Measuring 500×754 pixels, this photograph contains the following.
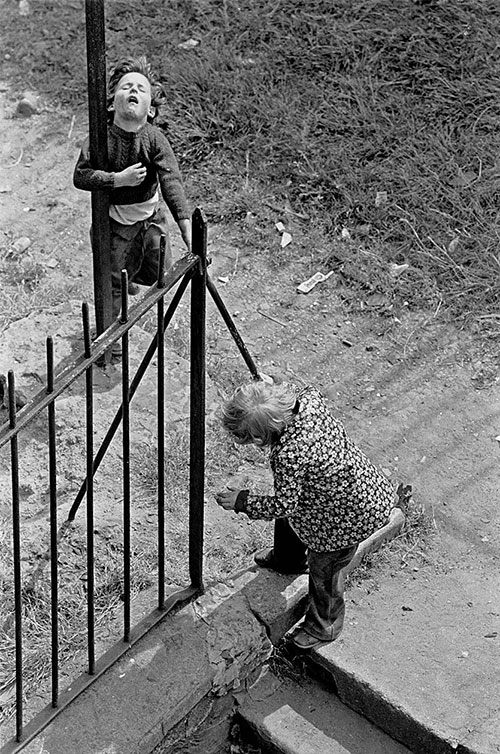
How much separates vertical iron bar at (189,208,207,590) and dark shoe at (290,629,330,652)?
0.37m

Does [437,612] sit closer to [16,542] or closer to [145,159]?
[16,542]

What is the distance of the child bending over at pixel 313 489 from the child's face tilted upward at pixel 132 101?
1.64 m

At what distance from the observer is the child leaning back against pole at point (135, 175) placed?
4.59 metres

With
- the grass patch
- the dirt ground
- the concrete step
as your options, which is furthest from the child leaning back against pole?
the concrete step

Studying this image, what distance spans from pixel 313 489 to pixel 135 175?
1752mm

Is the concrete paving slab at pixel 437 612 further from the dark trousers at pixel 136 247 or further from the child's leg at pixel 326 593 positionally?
the dark trousers at pixel 136 247

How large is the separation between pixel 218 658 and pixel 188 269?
1.22 metres

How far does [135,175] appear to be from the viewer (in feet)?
15.1

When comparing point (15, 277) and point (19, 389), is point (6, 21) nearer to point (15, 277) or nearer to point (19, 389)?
point (15, 277)

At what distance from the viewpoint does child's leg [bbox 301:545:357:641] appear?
3.60 meters

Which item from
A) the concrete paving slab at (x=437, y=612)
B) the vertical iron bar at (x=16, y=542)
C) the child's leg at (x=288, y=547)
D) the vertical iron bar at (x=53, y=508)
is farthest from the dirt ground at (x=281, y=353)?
the vertical iron bar at (x=16, y=542)

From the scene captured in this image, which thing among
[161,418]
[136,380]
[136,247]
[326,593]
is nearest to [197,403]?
[161,418]

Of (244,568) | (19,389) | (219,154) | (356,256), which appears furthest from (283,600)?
(219,154)

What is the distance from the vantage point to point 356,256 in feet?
19.0
